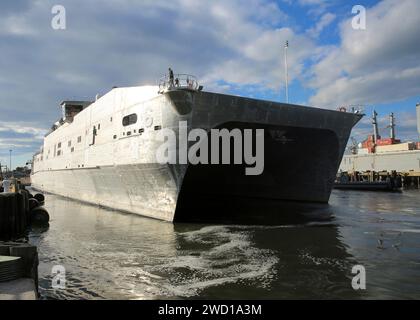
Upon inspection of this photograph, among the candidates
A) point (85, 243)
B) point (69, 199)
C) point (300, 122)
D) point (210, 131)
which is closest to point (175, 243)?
point (85, 243)

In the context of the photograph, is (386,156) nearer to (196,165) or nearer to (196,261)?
(196,165)

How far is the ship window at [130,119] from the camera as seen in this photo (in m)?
19.5

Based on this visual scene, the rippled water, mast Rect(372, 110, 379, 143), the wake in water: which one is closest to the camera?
the rippled water

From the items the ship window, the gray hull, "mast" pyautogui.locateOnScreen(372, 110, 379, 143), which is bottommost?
the gray hull

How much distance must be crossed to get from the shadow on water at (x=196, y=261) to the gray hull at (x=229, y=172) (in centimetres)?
247

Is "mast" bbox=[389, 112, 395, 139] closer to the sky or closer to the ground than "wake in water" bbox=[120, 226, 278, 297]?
closer to the sky

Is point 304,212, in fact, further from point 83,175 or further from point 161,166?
point 83,175

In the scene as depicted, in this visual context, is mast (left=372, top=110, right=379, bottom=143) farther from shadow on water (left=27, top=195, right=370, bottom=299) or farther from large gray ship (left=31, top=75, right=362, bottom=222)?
shadow on water (left=27, top=195, right=370, bottom=299)

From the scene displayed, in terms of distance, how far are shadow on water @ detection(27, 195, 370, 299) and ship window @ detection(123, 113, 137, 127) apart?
17.5ft

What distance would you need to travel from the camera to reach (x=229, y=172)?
26953mm

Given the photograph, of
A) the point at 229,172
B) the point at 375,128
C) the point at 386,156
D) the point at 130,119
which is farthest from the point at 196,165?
the point at 375,128

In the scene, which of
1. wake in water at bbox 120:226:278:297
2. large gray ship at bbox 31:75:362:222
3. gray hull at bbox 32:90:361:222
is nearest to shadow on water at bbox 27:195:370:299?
wake in water at bbox 120:226:278:297

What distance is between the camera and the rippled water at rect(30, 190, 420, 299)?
8023mm

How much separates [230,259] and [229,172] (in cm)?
1628
